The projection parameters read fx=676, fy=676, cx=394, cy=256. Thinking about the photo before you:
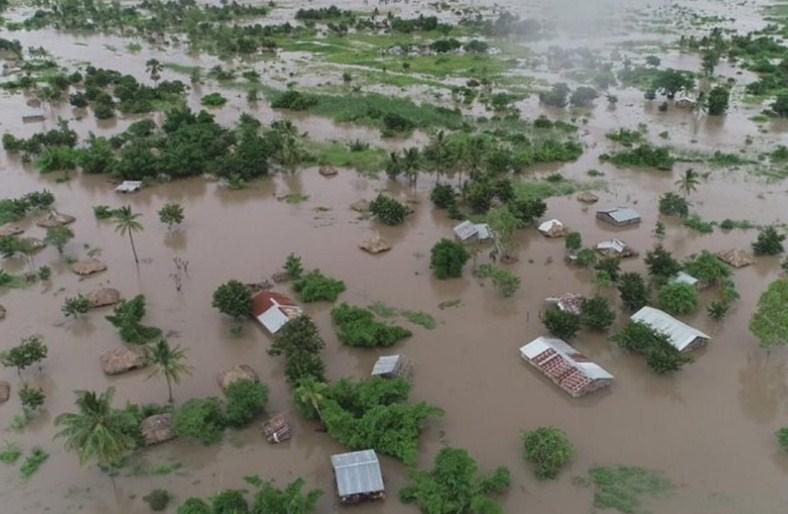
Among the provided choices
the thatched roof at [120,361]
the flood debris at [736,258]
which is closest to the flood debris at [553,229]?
the flood debris at [736,258]

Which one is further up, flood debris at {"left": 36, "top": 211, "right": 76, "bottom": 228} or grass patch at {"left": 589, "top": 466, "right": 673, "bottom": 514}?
flood debris at {"left": 36, "top": 211, "right": 76, "bottom": 228}

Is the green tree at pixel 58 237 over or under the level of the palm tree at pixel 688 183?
under

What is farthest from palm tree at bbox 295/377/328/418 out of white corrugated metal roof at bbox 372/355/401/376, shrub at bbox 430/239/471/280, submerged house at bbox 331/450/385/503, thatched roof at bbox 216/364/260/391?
shrub at bbox 430/239/471/280

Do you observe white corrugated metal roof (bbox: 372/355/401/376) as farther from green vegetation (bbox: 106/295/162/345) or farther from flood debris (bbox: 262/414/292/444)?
green vegetation (bbox: 106/295/162/345)

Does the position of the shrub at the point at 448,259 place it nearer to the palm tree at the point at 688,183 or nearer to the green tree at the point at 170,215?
the green tree at the point at 170,215

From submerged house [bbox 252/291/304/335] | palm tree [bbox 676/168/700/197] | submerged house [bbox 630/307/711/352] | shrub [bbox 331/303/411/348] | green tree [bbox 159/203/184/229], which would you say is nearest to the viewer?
submerged house [bbox 630/307/711/352]

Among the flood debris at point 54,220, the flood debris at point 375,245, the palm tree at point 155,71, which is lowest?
the flood debris at point 375,245
